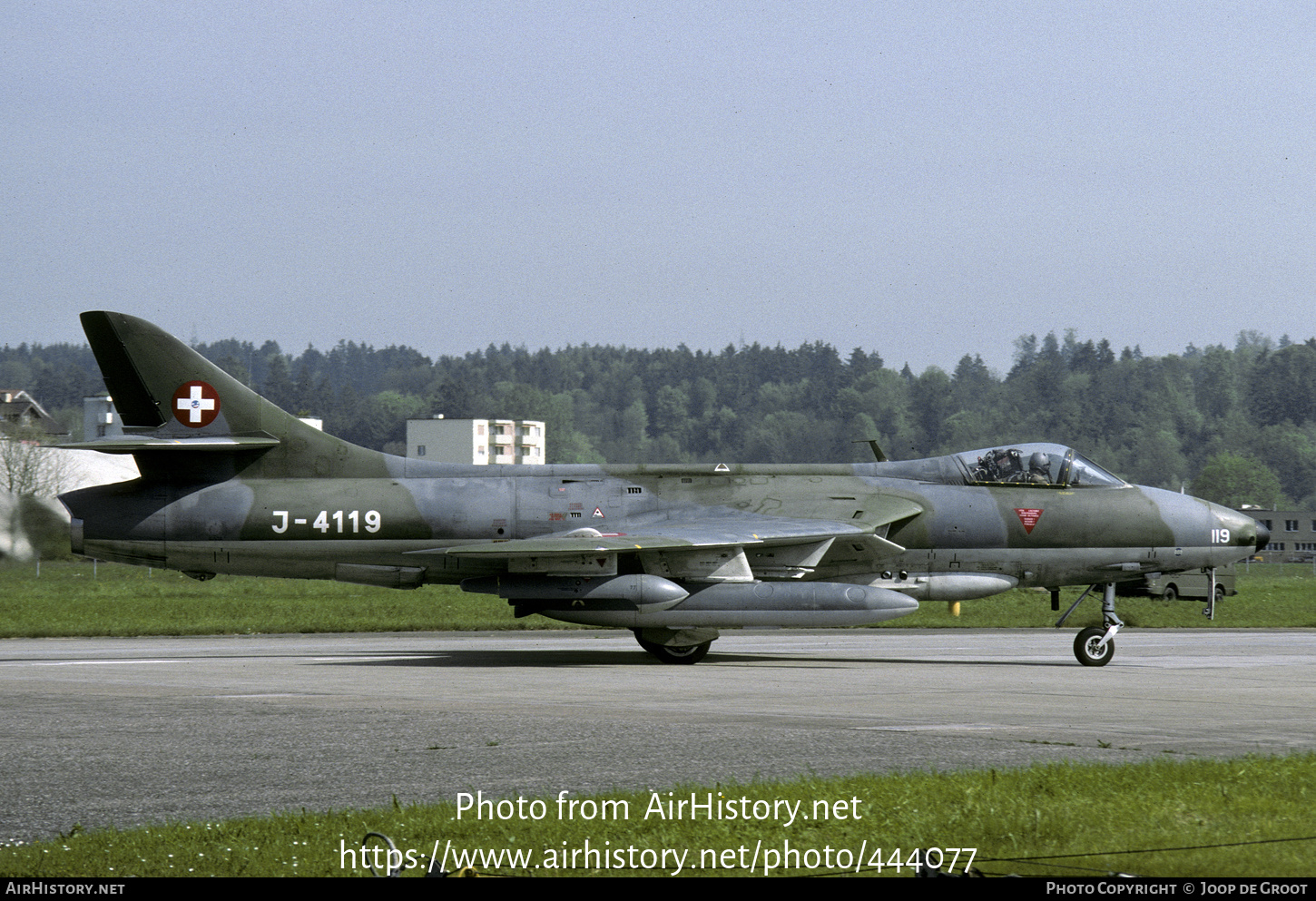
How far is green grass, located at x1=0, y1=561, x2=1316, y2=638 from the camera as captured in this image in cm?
2994

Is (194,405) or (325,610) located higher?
(194,405)

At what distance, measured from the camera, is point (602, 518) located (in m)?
21.8

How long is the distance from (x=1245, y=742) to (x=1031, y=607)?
28.2 meters

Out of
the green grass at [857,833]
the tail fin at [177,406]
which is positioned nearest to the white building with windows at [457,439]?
the tail fin at [177,406]

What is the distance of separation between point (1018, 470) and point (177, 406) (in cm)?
1346

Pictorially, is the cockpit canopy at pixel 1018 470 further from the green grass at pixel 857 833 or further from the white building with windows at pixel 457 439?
the white building with windows at pixel 457 439

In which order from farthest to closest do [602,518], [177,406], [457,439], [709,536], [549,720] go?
[457,439] → [602,518] → [177,406] → [709,536] → [549,720]

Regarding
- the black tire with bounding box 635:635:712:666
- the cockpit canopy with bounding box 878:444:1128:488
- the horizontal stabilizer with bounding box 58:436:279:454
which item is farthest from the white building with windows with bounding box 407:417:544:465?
the black tire with bounding box 635:635:712:666

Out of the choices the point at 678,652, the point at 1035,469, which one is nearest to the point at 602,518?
the point at 678,652

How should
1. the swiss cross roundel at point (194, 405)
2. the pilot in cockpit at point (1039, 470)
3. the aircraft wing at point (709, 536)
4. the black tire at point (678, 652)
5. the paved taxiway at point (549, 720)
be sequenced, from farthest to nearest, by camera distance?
the pilot in cockpit at point (1039, 470), the swiss cross roundel at point (194, 405), the black tire at point (678, 652), the aircraft wing at point (709, 536), the paved taxiway at point (549, 720)

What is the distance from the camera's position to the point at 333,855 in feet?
22.3

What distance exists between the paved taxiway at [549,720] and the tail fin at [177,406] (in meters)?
3.15

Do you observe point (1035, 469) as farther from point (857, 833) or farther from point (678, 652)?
point (857, 833)

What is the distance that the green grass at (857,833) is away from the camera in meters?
6.54
